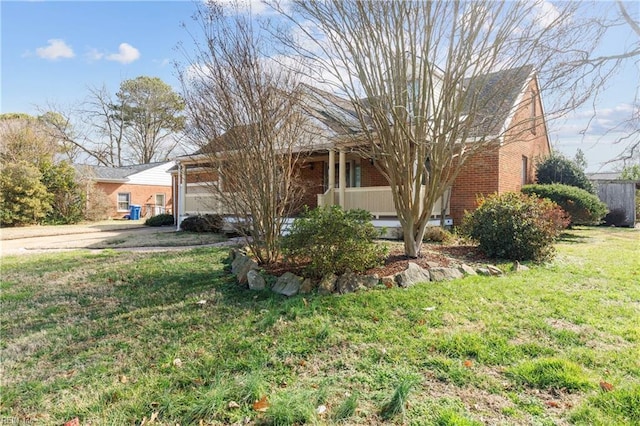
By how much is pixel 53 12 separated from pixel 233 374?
35.5 ft

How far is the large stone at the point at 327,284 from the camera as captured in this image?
500 centimetres

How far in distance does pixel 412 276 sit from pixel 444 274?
2.05ft

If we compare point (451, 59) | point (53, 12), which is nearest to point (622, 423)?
point (451, 59)

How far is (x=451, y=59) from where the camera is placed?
18.4 ft

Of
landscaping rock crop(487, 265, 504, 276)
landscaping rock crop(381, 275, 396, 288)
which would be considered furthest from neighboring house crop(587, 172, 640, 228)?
landscaping rock crop(381, 275, 396, 288)

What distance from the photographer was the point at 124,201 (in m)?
28.4

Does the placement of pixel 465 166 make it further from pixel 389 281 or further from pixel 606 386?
pixel 606 386

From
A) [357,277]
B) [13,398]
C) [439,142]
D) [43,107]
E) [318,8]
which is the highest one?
[43,107]

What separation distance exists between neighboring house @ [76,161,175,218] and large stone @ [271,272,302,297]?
2344 cm

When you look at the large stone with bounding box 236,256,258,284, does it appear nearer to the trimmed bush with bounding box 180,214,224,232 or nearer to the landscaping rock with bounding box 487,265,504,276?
the landscaping rock with bounding box 487,265,504,276

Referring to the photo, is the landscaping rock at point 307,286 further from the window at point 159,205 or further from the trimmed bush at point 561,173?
the window at point 159,205

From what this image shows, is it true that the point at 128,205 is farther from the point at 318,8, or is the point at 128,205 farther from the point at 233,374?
the point at 233,374

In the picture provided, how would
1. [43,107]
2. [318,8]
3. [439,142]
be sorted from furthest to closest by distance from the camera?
[43,107], [439,142], [318,8]

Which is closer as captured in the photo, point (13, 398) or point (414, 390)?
point (414, 390)
